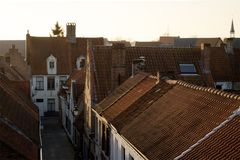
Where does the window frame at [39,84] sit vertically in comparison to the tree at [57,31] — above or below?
below

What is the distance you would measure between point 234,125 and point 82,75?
27.8 meters

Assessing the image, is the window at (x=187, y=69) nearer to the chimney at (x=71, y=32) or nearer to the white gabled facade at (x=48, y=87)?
the white gabled facade at (x=48, y=87)

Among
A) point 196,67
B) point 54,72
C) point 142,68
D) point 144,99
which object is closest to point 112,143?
point 144,99

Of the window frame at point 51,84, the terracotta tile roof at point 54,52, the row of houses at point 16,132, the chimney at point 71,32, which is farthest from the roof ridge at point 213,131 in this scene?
the chimney at point 71,32

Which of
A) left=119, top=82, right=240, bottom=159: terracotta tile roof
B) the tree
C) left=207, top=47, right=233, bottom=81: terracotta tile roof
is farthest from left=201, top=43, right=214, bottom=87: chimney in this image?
the tree

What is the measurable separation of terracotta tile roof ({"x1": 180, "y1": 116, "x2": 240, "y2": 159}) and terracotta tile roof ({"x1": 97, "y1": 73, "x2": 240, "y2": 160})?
51cm

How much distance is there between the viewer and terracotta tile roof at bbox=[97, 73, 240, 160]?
47.8 feet

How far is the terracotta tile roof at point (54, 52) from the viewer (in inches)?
2106

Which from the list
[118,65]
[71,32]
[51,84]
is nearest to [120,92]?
[118,65]

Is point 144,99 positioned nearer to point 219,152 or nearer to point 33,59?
point 219,152

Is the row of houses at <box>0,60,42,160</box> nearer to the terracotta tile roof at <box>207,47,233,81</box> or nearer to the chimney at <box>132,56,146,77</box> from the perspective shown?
the chimney at <box>132,56,146,77</box>

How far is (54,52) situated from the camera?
54.6m

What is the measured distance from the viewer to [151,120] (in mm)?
18281

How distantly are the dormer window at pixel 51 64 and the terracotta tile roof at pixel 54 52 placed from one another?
0.39 m
